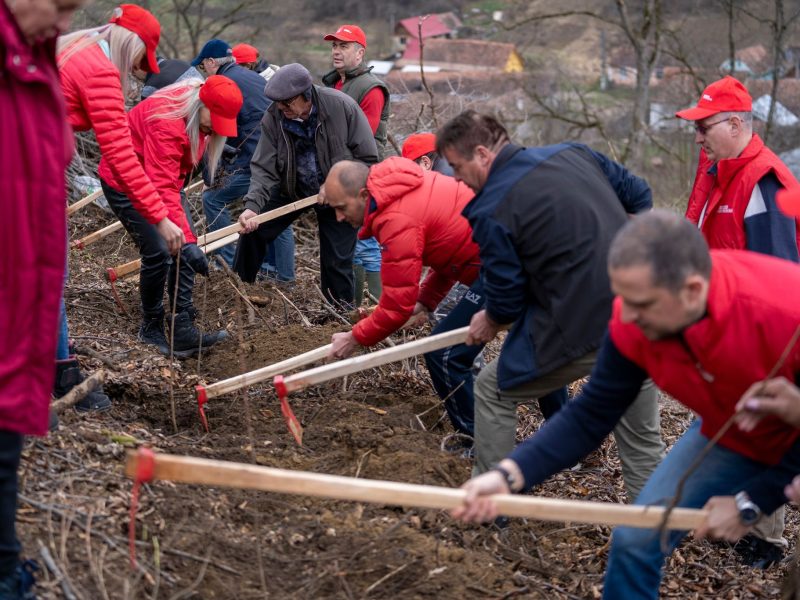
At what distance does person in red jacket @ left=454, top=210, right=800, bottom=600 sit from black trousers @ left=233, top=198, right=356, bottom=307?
411cm

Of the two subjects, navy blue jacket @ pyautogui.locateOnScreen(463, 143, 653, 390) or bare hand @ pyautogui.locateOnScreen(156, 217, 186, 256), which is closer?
navy blue jacket @ pyautogui.locateOnScreen(463, 143, 653, 390)

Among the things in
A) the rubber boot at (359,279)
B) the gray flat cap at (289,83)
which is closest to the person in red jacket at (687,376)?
the gray flat cap at (289,83)

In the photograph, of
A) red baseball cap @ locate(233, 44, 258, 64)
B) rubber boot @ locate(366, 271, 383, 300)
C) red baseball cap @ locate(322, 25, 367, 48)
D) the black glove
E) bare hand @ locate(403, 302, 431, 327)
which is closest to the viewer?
bare hand @ locate(403, 302, 431, 327)

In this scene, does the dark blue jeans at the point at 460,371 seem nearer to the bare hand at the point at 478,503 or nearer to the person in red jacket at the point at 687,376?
the person in red jacket at the point at 687,376

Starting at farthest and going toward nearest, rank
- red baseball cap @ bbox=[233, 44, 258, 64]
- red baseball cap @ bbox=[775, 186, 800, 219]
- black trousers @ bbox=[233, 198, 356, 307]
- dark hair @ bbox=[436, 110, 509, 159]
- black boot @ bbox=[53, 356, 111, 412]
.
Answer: red baseball cap @ bbox=[233, 44, 258, 64]
black trousers @ bbox=[233, 198, 356, 307]
black boot @ bbox=[53, 356, 111, 412]
dark hair @ bbox=[436, 110, 509, 159]
red baseball cap @ bbox=[775, 186, 800, 219]

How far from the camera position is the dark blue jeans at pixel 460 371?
495 cm

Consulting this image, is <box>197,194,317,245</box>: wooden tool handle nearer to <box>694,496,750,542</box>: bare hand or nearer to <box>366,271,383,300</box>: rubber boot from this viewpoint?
<box>366,271,383,300</box>: rubber boot

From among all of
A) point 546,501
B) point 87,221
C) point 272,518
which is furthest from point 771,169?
point 87,221

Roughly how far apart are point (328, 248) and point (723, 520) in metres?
4.60

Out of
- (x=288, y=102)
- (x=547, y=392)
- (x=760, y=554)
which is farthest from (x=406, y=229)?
(x=760, y=554)

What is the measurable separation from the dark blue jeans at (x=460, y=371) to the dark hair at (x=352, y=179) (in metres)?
0.81

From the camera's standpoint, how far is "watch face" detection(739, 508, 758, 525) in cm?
297

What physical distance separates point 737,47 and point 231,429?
2123cm

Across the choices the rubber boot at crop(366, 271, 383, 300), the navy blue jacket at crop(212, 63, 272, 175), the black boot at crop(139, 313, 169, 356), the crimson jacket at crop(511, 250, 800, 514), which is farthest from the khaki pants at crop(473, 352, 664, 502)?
the navy blue jacket at crop(212, 63, 272, 175)
